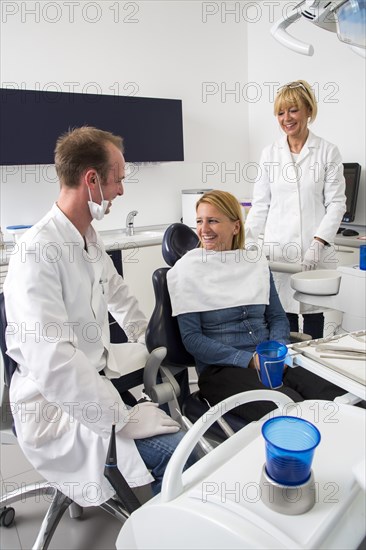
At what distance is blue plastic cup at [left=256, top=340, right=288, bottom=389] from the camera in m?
1.14

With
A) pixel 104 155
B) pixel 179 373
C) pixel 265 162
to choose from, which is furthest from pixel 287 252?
pixel 104 155

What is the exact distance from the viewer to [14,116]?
283cm

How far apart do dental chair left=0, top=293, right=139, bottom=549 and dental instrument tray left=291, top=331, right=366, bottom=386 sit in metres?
0.56

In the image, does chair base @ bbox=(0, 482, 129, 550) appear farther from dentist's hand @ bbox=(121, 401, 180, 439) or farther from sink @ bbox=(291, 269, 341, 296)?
sink @ bbox=(291, 269, 341, 296)

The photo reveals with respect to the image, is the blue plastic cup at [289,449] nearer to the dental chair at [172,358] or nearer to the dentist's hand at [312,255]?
the dental chair at [172,358]

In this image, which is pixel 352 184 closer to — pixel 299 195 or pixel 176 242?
pixel 299 195

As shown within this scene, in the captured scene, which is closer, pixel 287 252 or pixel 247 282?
pixel 247 282

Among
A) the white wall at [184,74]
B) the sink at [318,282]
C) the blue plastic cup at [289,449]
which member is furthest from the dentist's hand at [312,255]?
the blue plastic cup at [289,449]

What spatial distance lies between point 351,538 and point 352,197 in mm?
2868

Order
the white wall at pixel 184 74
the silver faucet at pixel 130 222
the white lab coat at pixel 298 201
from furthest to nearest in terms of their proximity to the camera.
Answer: the silver faucet at pixel 130 222 < the white wall at pixel 184 74 < the white lab coat at pixel 298 201

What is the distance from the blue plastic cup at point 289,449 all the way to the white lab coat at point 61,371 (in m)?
0.61

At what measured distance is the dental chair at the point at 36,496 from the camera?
4.32 feet

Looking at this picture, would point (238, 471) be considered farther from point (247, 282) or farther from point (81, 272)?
point (247, 282)

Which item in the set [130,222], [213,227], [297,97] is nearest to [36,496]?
[213,227]
